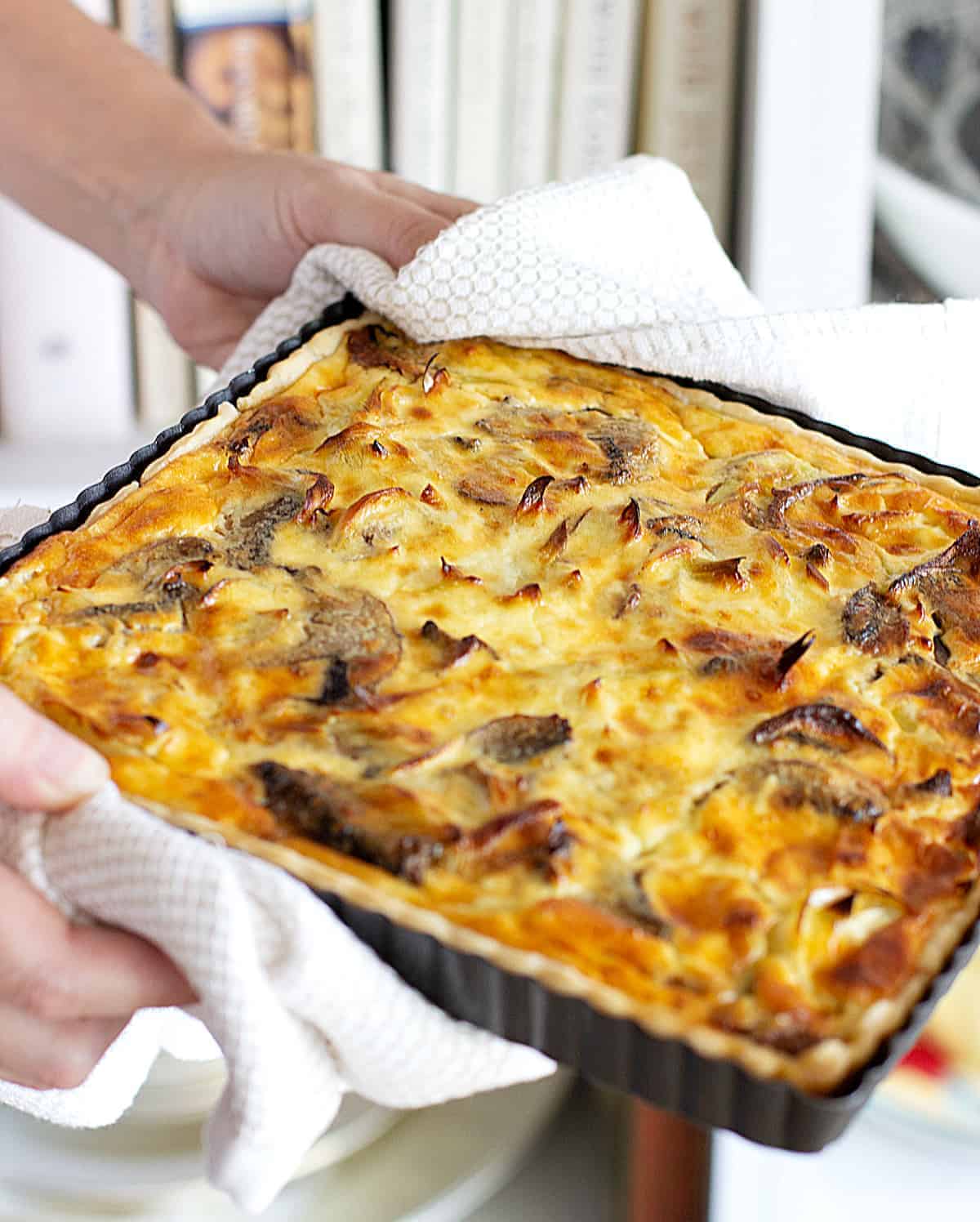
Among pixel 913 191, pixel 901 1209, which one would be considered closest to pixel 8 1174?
pixel 901 1209

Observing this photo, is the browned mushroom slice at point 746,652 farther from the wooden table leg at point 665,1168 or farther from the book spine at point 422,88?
the book spine at point 422,88

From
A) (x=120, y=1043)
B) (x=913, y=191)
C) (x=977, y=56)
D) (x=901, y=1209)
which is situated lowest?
(x=901, y=1209)

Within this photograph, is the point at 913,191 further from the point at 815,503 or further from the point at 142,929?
the point at 142,929

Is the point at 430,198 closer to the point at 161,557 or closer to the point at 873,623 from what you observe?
the point at 161,557

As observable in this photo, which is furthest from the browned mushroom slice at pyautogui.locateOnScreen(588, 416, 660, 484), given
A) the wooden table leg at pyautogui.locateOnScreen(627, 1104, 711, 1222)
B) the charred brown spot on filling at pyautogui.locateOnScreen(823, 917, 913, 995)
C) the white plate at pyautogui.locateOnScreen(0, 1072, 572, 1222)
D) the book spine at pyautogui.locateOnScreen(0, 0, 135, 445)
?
the book spine at pyautogui.locateOnScreen(0, 0, 135, 445)

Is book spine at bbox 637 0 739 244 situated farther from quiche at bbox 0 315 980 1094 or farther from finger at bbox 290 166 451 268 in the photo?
quiche at bbox 0 315 980 1094

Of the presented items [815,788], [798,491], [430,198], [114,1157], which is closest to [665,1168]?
[114,1157]

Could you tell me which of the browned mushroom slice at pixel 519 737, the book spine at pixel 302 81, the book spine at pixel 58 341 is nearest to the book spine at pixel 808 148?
the book spine at pixel 302 81
